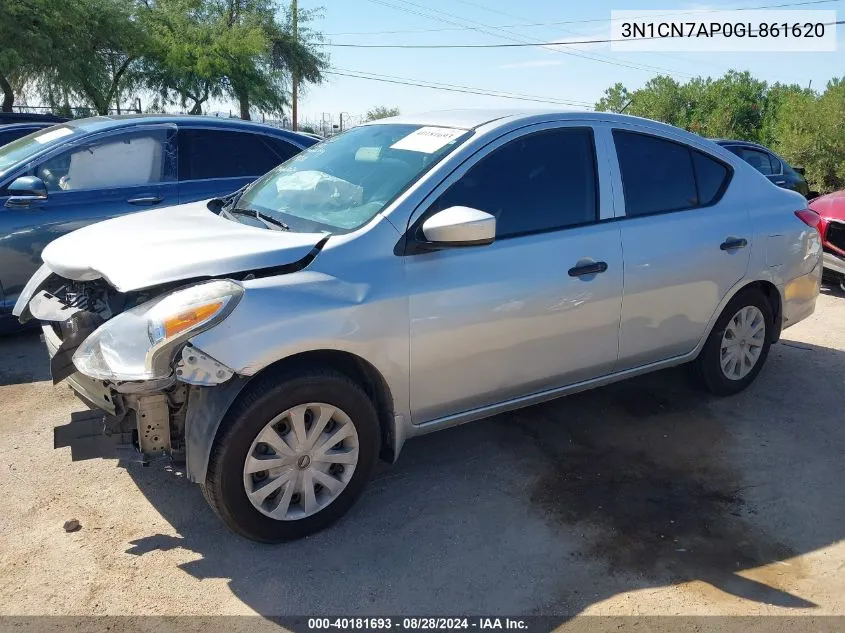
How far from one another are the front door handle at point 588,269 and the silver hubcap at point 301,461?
53.3 inches

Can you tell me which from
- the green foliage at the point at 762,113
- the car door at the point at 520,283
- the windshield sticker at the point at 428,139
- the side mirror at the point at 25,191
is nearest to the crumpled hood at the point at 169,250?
the car door at the point at 520,283

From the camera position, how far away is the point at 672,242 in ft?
13.3

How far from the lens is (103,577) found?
9.58ft

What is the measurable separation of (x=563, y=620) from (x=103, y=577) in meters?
1.80

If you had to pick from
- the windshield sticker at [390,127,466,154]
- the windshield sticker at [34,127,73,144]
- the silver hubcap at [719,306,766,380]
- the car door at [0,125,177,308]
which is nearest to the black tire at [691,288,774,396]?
the silver hubcap at [719,306,766,380]

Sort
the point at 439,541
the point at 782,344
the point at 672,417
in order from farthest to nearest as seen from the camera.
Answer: the point at 782,344 < the point at 672,417 < the point at 439,541

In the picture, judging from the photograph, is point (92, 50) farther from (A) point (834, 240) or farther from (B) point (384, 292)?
(B) point (384, 292)

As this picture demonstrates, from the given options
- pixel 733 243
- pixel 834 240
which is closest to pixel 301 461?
pixel 733 243

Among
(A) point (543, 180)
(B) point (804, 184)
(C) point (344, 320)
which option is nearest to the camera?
(C) point (344, 320)

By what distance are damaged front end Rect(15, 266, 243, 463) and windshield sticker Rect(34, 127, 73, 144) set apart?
305 centimetres

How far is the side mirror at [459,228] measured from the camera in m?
3.09

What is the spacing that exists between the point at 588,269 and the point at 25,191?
404cm

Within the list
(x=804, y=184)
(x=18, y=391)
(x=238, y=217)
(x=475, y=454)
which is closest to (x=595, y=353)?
(x=475, y=454)

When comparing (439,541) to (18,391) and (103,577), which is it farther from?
(18,391)
